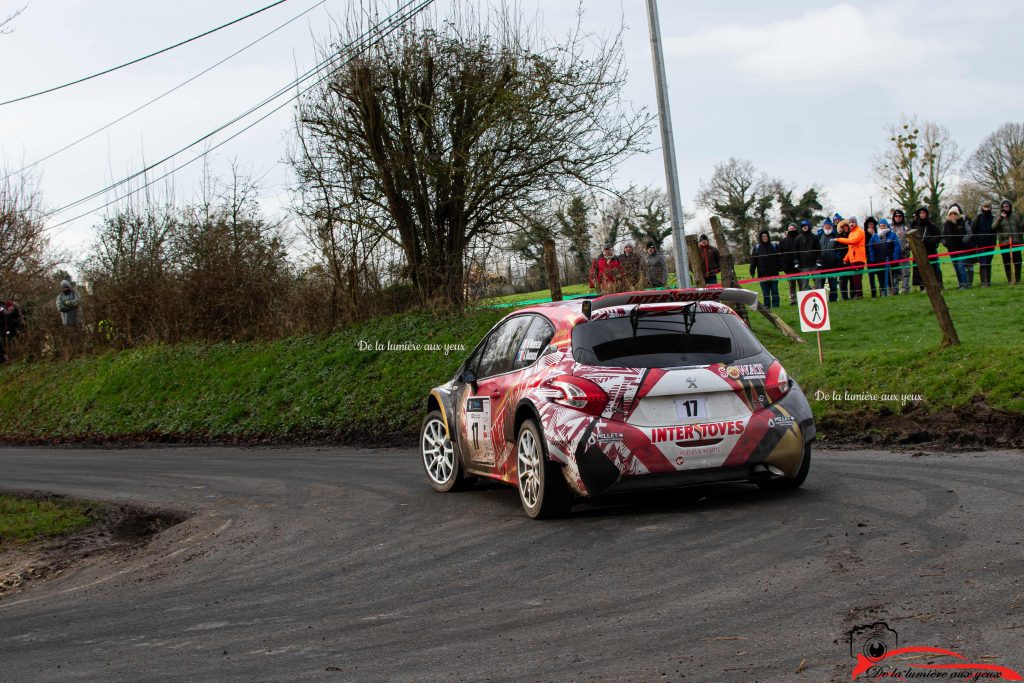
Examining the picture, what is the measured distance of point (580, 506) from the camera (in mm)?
9141

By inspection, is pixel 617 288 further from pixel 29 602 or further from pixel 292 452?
pixel 29 602

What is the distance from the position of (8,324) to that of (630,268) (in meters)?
23.4

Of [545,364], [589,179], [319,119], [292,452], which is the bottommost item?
[292,452]

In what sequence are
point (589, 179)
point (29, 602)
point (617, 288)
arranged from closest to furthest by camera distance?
point (29, 602) → point (617, 288) → point (589, 179)

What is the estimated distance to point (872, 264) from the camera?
79.2 feet

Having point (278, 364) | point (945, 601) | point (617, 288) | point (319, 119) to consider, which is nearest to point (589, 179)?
point (617, 288)

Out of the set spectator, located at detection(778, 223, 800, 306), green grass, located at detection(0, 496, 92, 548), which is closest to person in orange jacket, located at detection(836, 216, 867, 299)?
spectator, located at detection(778, 223, 800, 306)

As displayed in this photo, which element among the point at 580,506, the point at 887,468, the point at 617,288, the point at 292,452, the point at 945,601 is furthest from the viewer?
the point at 617,288

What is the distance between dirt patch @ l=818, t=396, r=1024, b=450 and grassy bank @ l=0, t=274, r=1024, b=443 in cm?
3

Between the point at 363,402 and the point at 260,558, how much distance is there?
1273 centimetres

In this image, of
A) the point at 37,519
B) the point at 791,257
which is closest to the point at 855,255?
the point at 791,257

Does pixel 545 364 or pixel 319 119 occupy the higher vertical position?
pixel 319 119

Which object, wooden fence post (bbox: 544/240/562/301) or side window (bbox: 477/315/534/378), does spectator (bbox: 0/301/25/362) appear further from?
side window (bbox: 477/315/534/378)

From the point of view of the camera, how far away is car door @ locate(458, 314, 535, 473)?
9.34 m
